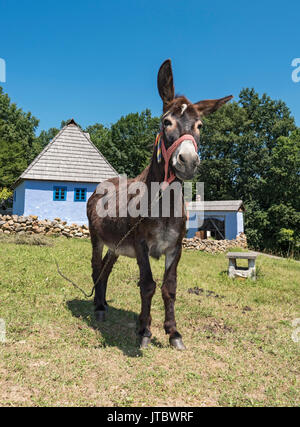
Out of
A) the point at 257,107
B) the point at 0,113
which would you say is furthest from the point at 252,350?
the point at 0,113

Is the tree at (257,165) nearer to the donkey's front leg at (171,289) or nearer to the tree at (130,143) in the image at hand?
the tree at (130,143)

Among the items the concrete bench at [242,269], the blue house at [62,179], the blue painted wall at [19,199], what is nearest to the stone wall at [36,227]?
the blue house at [62,179]

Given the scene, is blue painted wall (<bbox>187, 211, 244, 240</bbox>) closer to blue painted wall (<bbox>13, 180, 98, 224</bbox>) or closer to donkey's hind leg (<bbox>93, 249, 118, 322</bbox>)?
blue painted wall (<bbox>13, 180, 98, 224</bbox>)

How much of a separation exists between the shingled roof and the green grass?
11.4m

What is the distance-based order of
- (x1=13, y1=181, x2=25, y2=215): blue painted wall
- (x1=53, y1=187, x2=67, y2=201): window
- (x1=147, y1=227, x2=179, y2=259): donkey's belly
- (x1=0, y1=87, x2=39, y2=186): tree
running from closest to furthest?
(x1=147, y1=227, x2=179, y2=259): donkey's belly < (x1=53, y1=187, x2=67, y2=201): window < (x1=13, y1=181, x2=25, y2=215): blue painted wall < (x1=0, y1=87, x2=39, y2=186): tree

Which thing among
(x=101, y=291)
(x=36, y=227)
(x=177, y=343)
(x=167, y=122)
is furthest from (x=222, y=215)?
(x=167, y=122)

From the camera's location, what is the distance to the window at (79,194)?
58.3ft

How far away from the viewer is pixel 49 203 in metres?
17.2

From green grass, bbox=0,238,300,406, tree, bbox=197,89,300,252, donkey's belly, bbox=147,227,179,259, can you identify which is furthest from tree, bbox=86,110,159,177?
donkey's belly, bbox=147,227,179,259

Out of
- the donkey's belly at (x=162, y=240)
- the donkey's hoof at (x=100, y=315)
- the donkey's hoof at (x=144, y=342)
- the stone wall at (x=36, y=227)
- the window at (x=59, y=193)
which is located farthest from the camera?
the window at (x=59, y=193)

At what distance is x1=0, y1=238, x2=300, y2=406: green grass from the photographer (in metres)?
2.69

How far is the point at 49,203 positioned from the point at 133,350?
14936mm

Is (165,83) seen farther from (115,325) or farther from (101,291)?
(115,325)

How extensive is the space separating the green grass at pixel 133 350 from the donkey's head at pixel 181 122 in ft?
7.03
